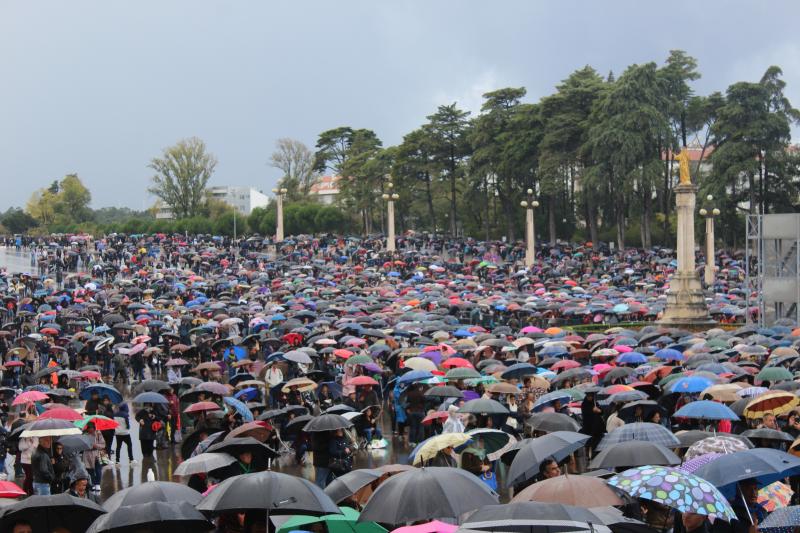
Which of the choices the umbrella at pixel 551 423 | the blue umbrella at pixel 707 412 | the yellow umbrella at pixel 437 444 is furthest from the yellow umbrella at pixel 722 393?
the yellow umbrella at pixel 437 444

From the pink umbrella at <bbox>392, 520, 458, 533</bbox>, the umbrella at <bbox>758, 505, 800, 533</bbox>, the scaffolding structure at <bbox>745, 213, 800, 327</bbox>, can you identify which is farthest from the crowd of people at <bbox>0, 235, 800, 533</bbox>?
the scaffolding structure at <bbox>745, 213, 800, 327</bbox>

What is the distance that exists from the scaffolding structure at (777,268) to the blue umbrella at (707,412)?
18672 mm

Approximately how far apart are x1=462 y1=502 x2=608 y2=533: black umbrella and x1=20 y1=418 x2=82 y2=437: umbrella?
19.2ft

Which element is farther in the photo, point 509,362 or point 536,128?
point 536,128

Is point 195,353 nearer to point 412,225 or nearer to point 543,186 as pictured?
point 543,186

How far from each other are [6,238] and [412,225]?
28.9 metres

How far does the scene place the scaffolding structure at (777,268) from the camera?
29359 mm

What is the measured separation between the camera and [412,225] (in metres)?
79.9

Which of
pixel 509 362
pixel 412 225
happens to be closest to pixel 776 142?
pixel 412 225

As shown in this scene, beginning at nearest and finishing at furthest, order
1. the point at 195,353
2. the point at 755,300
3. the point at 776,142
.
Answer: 1. the point at 195,353
2. the point at 755,300
3. the point at 776,142

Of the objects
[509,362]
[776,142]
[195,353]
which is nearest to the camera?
[509,362]

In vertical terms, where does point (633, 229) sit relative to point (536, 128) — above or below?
below

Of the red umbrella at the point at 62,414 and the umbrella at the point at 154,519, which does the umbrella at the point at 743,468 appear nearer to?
the umbrella at the point at 154,519

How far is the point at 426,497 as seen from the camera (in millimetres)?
6938
